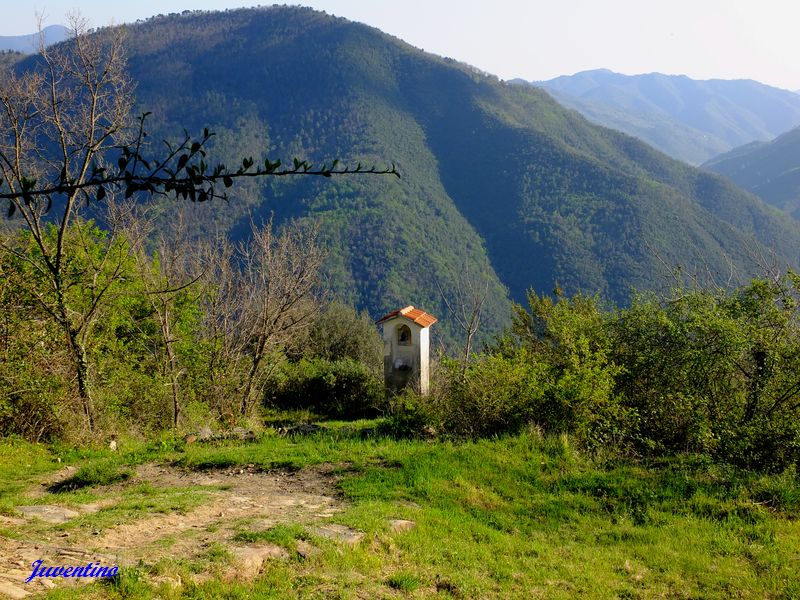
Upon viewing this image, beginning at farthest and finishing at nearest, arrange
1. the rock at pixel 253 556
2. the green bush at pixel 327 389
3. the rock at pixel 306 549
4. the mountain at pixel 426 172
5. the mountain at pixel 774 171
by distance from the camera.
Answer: the mountain at pixel 774 171 → the mountain at pixel 426 172 → the green bush at pixel 327 389 → the rock at pixel 306 549 → the rock at pixel 253 556

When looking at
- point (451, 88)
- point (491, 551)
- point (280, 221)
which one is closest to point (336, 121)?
point (451, 88)

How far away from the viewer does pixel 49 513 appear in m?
5.37

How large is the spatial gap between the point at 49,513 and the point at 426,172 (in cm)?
8759

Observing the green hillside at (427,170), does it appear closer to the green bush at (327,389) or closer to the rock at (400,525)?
the green bush at (327,389)

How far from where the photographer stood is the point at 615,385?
9297mm

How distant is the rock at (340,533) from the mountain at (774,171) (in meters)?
122

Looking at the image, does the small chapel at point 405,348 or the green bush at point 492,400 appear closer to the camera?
the green bush at point 492,400

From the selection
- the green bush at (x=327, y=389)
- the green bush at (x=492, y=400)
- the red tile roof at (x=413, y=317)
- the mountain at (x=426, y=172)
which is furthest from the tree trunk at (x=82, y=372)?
the mountain at (x=426, y=172)

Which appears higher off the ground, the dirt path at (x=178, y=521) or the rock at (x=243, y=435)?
→ the dirt path at (x=178, y=521)

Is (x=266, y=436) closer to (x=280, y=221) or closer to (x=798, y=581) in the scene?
(x=798, y=581)

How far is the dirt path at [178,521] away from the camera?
4.24m

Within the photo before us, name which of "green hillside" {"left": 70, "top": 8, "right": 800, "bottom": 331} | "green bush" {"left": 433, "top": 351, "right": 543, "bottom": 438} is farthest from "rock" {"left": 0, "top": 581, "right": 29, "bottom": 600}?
"green hillside" {"left": 70, "top": 8, "right": 800, "bottom": 331}

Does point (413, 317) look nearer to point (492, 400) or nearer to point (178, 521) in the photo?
point (492, 400)

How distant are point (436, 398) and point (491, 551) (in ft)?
13.3
